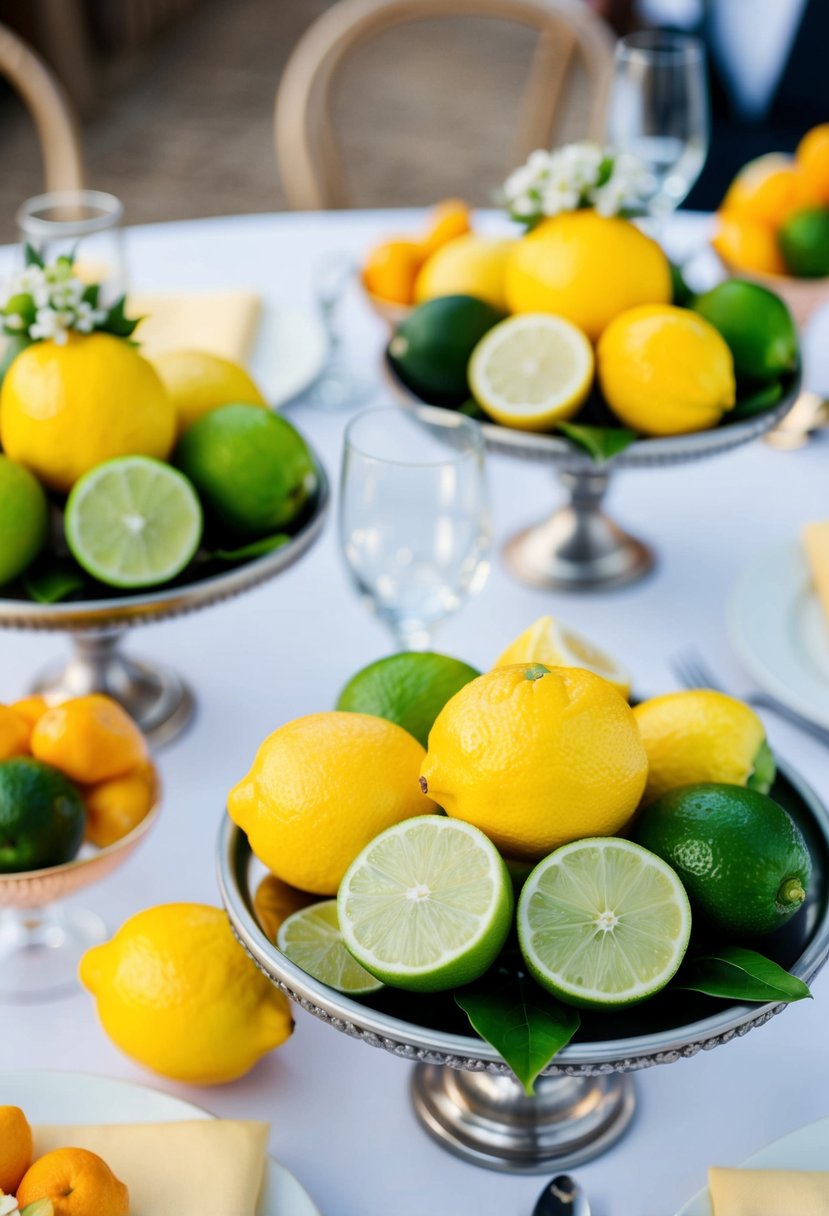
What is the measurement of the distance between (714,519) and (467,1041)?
72 centimetres

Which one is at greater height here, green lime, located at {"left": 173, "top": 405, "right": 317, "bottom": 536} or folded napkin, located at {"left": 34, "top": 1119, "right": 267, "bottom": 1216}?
green lime, located at {"left": 173, "top": 405, "right": 317, "bottom": 536}

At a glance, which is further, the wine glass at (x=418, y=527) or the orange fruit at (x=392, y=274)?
the orange fruit at (x=392, y=274)

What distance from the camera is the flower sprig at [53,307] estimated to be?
81cm

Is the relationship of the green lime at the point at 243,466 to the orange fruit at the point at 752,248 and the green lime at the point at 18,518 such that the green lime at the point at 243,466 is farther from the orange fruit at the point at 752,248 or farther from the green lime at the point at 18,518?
the orange fruit at the point at 752,248

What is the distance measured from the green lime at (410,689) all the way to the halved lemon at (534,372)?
0.34 m

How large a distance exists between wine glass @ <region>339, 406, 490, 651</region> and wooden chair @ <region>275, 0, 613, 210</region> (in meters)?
1.07

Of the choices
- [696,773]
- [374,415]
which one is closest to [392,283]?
[374,415]

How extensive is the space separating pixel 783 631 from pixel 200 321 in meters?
0.66

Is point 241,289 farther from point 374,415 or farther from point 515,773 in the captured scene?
point 515,773

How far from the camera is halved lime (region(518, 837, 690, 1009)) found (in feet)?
1.68

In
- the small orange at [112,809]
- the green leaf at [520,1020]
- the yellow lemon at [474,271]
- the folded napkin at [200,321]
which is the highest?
the yellow lemon at [474,271]

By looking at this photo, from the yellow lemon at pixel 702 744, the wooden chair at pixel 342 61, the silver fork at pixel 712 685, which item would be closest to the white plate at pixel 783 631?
the silver fork at pixel 712 685

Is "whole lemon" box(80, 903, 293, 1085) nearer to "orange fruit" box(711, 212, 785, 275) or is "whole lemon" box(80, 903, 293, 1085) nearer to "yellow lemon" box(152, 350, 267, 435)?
"yellow lemon" box(152, 350, 267, 435)

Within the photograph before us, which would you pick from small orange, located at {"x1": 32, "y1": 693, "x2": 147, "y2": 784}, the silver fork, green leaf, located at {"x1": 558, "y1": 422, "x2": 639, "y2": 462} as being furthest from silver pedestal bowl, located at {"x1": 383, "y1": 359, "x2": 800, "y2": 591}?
small orange, located at {"x1": 32, "y1": 693, "x2": 147, "y2": 784}
